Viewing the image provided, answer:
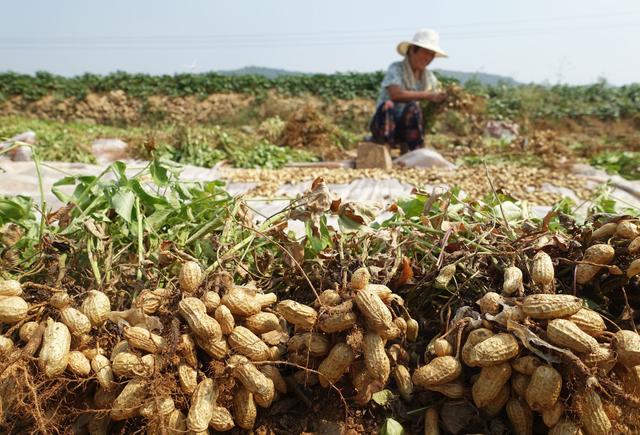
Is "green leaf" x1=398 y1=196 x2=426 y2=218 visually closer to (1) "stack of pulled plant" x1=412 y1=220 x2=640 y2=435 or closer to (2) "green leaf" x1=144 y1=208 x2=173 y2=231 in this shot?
(1) "stack of pulled plant" x1=412 y1=220 x2=640 y2=435

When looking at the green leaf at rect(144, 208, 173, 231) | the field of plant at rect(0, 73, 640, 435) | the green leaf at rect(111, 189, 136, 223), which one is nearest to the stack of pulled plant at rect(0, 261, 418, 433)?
the field of plant at rect(0, 73, 640, 435)

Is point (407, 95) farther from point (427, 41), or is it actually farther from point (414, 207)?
point (414, 207)

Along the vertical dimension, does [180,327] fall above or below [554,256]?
below

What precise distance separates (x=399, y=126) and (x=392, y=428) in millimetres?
7319

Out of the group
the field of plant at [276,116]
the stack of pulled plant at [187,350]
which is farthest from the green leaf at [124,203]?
the field of plant at [276,116]

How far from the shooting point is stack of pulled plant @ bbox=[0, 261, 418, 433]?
4.59 feet

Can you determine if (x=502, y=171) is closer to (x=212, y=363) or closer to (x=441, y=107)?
(x=441, y=107)

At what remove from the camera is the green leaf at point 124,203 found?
1.89m

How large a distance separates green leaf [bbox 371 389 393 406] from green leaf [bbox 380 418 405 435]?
81 mm

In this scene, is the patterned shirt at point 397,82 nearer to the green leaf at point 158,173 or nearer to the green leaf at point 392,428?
the green leaf at point 158,173

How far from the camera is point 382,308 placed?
1422mm

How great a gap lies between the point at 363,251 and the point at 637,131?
57.3ft

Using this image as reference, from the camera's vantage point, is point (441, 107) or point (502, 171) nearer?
point (502, 171)

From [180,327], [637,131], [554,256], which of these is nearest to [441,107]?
[554,256]
